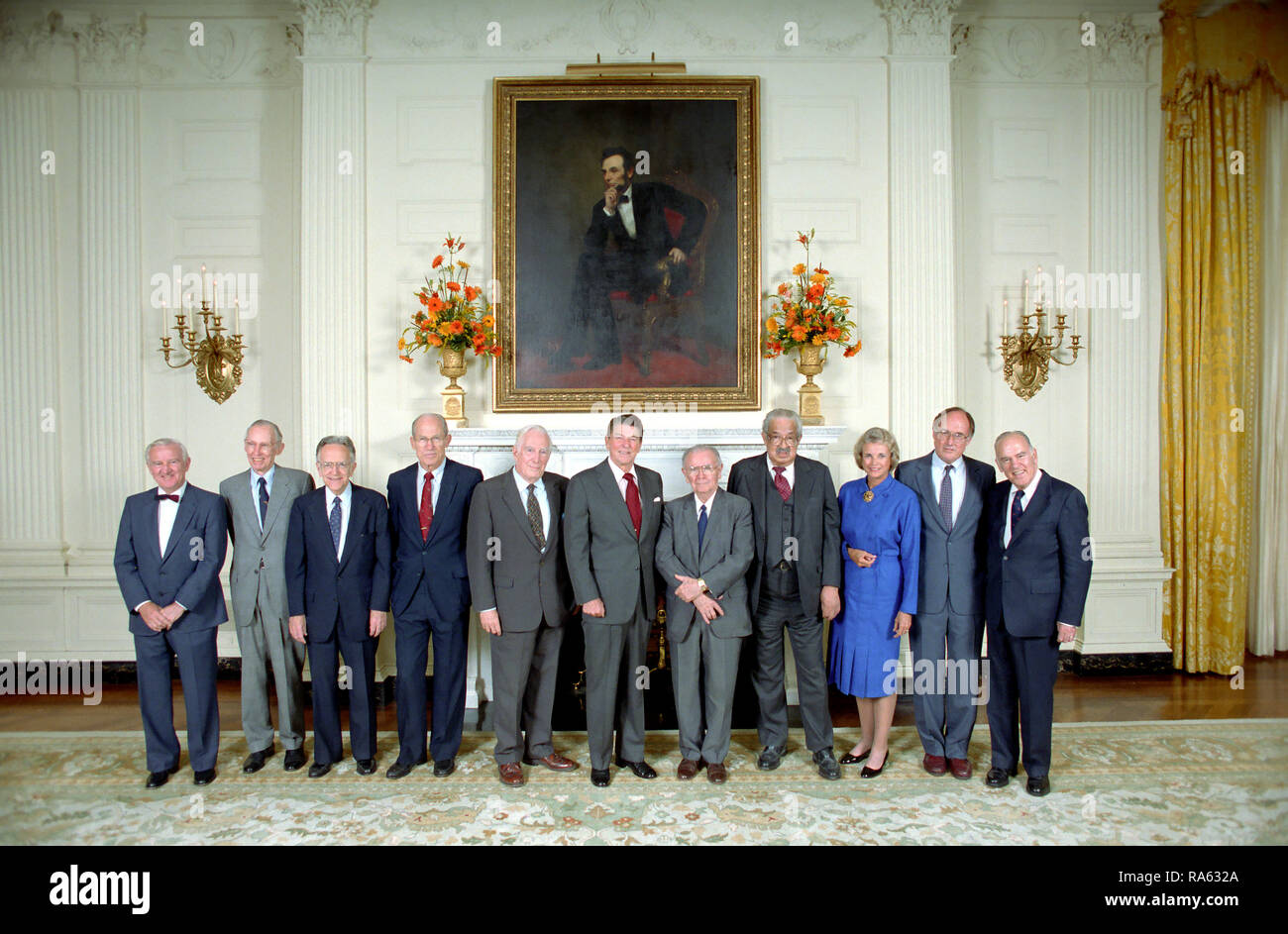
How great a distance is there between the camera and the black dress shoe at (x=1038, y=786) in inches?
146

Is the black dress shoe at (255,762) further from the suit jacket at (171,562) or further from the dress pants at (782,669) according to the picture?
the dress pants at (782,669)

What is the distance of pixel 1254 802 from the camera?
369 centimetres

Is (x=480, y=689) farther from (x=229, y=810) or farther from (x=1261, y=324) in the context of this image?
(x=1261, y=324)

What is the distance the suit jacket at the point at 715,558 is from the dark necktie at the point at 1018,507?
1311 mm

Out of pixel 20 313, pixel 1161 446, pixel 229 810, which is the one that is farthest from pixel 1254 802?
pixel 20 313

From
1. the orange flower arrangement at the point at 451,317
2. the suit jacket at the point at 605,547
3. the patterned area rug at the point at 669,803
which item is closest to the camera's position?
the patterned area rug at the point at 669,803

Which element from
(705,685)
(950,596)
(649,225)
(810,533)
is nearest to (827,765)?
(705,685)

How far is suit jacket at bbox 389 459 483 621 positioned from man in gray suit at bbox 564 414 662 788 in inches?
25.7

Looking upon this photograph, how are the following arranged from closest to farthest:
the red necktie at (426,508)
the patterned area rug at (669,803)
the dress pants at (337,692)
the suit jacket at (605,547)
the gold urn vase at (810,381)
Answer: the patterned area rug at (669,803), the suit jacket at (605,547), the dress pants at (337,692), the red necktie at (426,508), the gold urn vase at (810,381)

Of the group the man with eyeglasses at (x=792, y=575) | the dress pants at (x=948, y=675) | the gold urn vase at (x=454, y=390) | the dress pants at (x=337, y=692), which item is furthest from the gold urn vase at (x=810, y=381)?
the dress pants at (x=337, y=692)

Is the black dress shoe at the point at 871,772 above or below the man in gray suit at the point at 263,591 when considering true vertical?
below

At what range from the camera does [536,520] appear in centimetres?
393

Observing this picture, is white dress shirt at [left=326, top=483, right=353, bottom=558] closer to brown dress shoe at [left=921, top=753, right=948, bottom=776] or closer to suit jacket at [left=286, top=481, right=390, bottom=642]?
suit jacket at [left=286, top=481, right=390, bottom=642]

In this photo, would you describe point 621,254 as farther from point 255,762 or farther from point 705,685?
point 255,762
